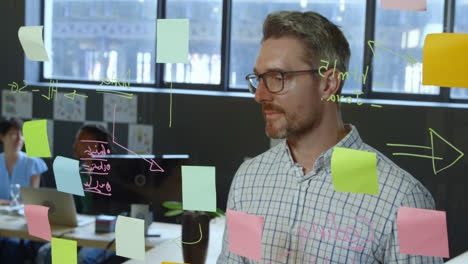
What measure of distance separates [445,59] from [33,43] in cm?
77

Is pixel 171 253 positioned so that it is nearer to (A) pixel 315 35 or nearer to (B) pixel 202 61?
(B) pixel 202 61

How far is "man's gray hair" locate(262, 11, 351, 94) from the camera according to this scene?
0.77 m

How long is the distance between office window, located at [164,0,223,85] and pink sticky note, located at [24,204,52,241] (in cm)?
39

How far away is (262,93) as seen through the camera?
0.80 m

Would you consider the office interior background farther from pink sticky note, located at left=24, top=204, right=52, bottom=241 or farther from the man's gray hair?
pink sticky note, located at left=24, top=204, right=52, bottom=241

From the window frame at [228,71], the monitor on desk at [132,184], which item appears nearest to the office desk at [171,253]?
the monitor on desk at [132,184]

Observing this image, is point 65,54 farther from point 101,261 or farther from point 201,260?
point 101,261

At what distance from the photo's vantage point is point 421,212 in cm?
68

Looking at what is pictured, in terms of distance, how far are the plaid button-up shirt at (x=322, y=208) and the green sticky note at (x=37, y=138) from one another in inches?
15.6

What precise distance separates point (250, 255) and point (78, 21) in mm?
770

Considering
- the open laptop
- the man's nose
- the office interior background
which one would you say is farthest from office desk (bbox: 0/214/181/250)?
the man's nose

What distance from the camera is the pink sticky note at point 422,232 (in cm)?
66

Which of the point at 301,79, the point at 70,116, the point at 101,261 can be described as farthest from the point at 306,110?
the point at 70,116

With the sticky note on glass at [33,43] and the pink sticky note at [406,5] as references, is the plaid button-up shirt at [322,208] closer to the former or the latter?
the pink sticky note at [406,5]
